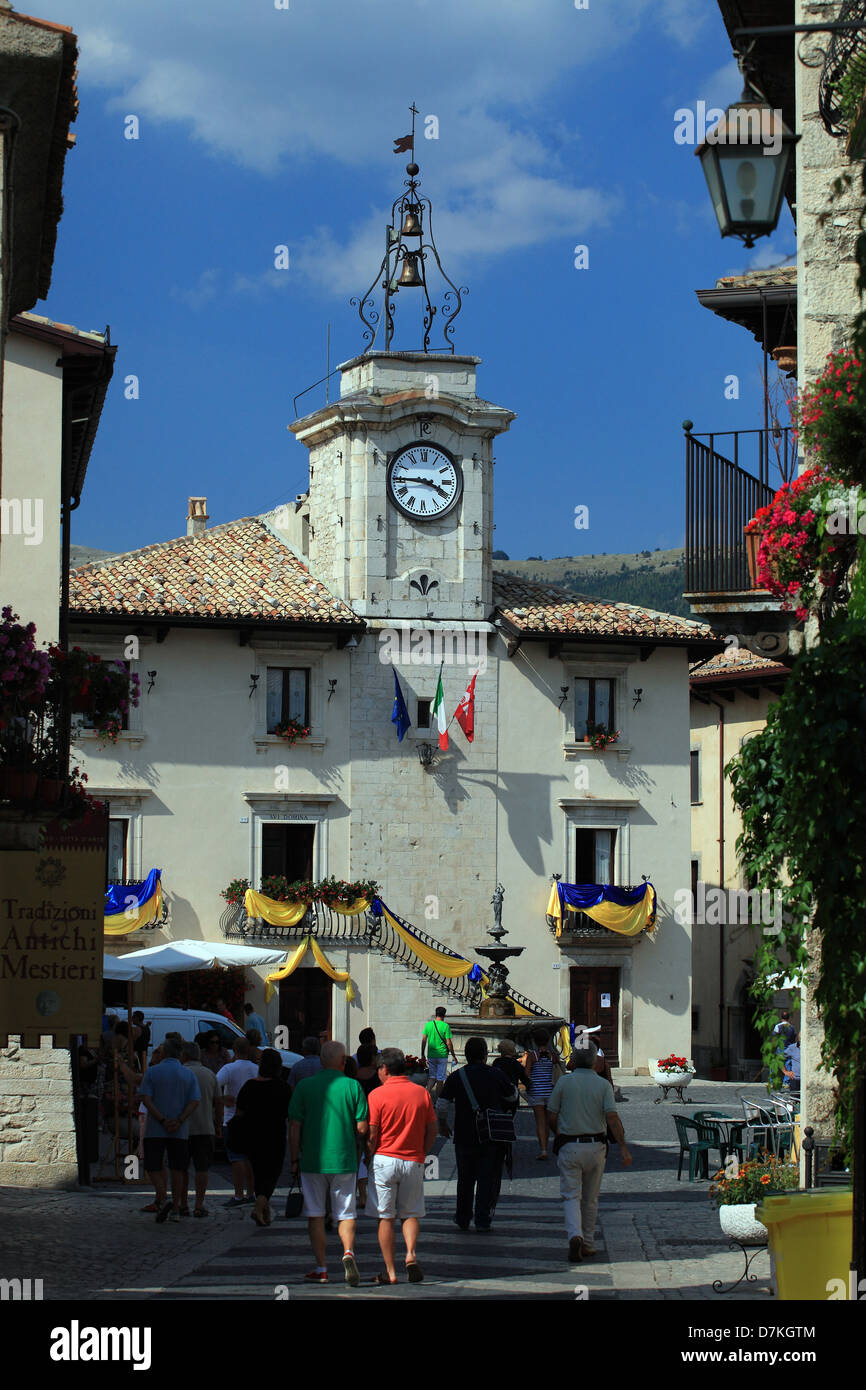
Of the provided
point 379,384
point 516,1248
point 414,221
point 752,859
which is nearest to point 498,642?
point 379,384

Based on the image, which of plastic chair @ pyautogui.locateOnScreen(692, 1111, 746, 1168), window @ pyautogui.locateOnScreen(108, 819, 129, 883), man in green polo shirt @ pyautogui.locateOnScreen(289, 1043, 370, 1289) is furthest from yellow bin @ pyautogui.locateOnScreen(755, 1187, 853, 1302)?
window @ pyautogui.locateOnScreen(108, 819, 129, 883)

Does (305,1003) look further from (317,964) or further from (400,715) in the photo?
(400,715)

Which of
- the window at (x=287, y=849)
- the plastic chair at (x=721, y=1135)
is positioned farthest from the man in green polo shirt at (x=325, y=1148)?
the window at (x=287, y=849)

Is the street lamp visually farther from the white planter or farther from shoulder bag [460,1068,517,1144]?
shoulder bag [460,1068,517,1144]

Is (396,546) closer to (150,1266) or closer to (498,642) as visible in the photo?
(498,642)

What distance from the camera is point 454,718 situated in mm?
39406

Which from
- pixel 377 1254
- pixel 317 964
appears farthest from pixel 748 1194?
pixel 317 964

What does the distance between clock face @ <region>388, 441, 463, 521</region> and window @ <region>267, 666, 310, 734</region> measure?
415 cm

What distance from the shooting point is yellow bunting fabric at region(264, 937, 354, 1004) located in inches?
1447

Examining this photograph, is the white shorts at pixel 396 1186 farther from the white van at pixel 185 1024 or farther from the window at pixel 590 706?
the window at pixel 590 706

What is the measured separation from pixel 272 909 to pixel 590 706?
26.6 ft

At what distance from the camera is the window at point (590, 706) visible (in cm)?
4028

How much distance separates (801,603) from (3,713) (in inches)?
216

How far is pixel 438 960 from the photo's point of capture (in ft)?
123
